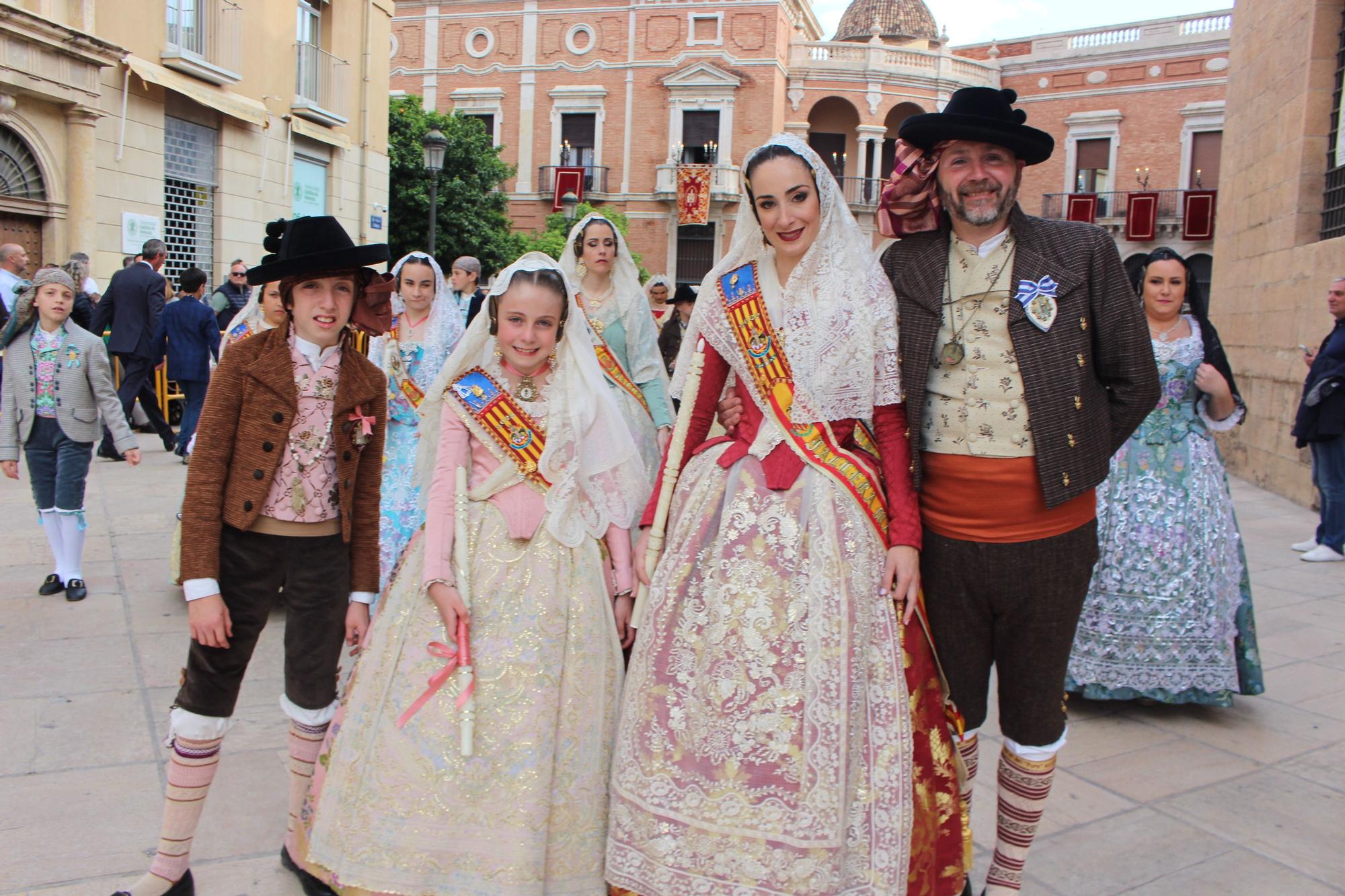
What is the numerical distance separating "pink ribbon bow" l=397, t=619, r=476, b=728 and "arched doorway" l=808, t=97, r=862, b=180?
35578mm

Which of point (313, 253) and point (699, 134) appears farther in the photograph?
point (699, 134)

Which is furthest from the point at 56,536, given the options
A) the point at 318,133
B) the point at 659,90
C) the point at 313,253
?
the point at 659,90

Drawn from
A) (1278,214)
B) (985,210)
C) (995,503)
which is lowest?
(995,503)

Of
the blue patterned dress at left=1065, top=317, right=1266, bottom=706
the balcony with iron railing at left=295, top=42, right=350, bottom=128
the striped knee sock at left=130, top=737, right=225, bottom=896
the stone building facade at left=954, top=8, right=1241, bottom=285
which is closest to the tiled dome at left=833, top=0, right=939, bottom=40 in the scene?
the stone building facade at left=954, top=8, right=1241, bottom=285

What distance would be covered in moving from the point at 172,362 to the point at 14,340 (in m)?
4.87

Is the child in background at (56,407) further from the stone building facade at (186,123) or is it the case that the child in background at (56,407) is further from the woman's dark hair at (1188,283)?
the stone building facade at (186,123)

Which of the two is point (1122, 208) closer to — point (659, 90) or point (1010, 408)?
point (659, 90)

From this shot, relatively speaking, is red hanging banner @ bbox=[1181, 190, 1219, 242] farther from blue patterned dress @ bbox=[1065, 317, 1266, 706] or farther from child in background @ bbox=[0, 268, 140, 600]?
child in background @ bbox=[0, 268, 140, 600]

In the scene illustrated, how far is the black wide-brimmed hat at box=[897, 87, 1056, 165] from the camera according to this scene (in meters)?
2.52

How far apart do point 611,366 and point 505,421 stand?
2029 millimetres

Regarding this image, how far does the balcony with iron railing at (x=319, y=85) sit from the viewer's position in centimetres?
1636

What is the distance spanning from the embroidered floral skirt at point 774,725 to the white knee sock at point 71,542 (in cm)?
422

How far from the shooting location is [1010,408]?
8.38ft

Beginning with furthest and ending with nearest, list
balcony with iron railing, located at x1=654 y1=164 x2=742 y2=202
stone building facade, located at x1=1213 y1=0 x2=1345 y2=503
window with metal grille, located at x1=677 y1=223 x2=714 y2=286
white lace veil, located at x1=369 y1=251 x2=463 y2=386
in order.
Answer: window with metal grille, located at x1=677 y1=223 x2=714 y2=286 < balcony with iron railing, located at x1=654 y1=164 x2=742 y2=202 < stone building facade, located at x1=1213 y1=0 x2=1345 y2=503 < white lace veil, located at x1=369 y1=251 x2=463 y2=386
